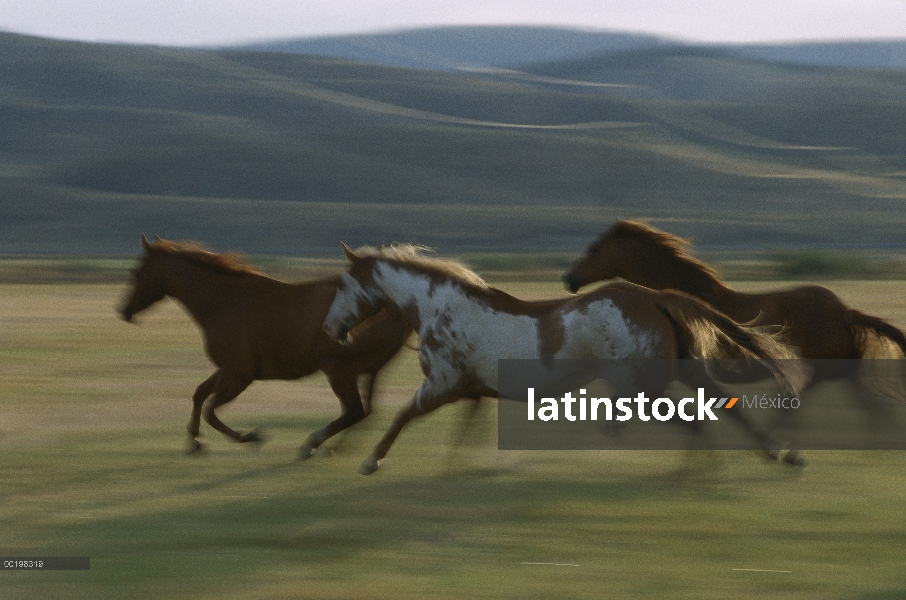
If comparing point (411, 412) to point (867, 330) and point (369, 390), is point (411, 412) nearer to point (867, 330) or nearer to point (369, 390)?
point (369, 390)

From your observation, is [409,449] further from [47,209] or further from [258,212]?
[47,209]

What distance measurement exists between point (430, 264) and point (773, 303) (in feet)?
7.31

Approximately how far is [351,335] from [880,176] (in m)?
64.5

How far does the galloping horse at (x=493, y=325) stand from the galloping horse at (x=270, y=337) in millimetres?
379

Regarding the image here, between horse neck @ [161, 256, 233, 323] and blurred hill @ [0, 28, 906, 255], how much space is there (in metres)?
27.4

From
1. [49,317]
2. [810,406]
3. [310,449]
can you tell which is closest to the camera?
[310,449]

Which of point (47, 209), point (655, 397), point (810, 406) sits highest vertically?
point (655, 397)

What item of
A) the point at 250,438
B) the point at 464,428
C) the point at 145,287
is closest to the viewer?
the point at 464,428

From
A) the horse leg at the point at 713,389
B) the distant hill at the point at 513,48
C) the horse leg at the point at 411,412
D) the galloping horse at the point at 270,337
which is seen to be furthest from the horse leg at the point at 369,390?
the distant hill at the point at 513,48

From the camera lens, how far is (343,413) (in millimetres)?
6969

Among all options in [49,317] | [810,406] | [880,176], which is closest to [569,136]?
[880,176]

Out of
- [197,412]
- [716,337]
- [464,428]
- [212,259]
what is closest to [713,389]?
[716,337]

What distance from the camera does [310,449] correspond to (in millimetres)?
6875

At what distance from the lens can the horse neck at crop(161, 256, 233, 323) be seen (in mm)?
7320
